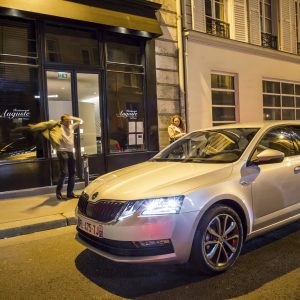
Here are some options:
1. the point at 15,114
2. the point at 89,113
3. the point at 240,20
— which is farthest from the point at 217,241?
the point at 240,20

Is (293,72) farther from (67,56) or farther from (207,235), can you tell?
(207,235)

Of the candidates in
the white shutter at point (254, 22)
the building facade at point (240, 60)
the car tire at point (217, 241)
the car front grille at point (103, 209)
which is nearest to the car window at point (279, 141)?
the car tire at point (217, 241)

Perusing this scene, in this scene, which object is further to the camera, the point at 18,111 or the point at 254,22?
the point at 254,22

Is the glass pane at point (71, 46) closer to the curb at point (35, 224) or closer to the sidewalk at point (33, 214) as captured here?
the sidewalk at point (33, 214)

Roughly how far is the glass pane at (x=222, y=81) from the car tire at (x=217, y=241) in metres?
9.41

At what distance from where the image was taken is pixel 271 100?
50.5 ft

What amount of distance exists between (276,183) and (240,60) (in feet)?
32.9

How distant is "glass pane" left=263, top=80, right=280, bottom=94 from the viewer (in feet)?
49.5

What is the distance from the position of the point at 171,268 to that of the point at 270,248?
1338 millimetres

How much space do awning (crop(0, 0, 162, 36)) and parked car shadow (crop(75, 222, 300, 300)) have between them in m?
5.94

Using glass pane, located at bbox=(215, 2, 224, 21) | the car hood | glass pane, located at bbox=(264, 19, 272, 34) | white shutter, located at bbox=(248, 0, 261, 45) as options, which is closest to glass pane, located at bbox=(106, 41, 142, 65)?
glass pane, located at bbox=(215, 2, 224, 21)

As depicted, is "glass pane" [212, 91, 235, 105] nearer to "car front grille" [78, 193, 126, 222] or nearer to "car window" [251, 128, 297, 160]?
"car window" [251, 128, 297, 160]

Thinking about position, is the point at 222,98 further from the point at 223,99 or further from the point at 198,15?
the point at 198,15

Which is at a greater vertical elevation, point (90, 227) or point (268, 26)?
point (268, 26)
